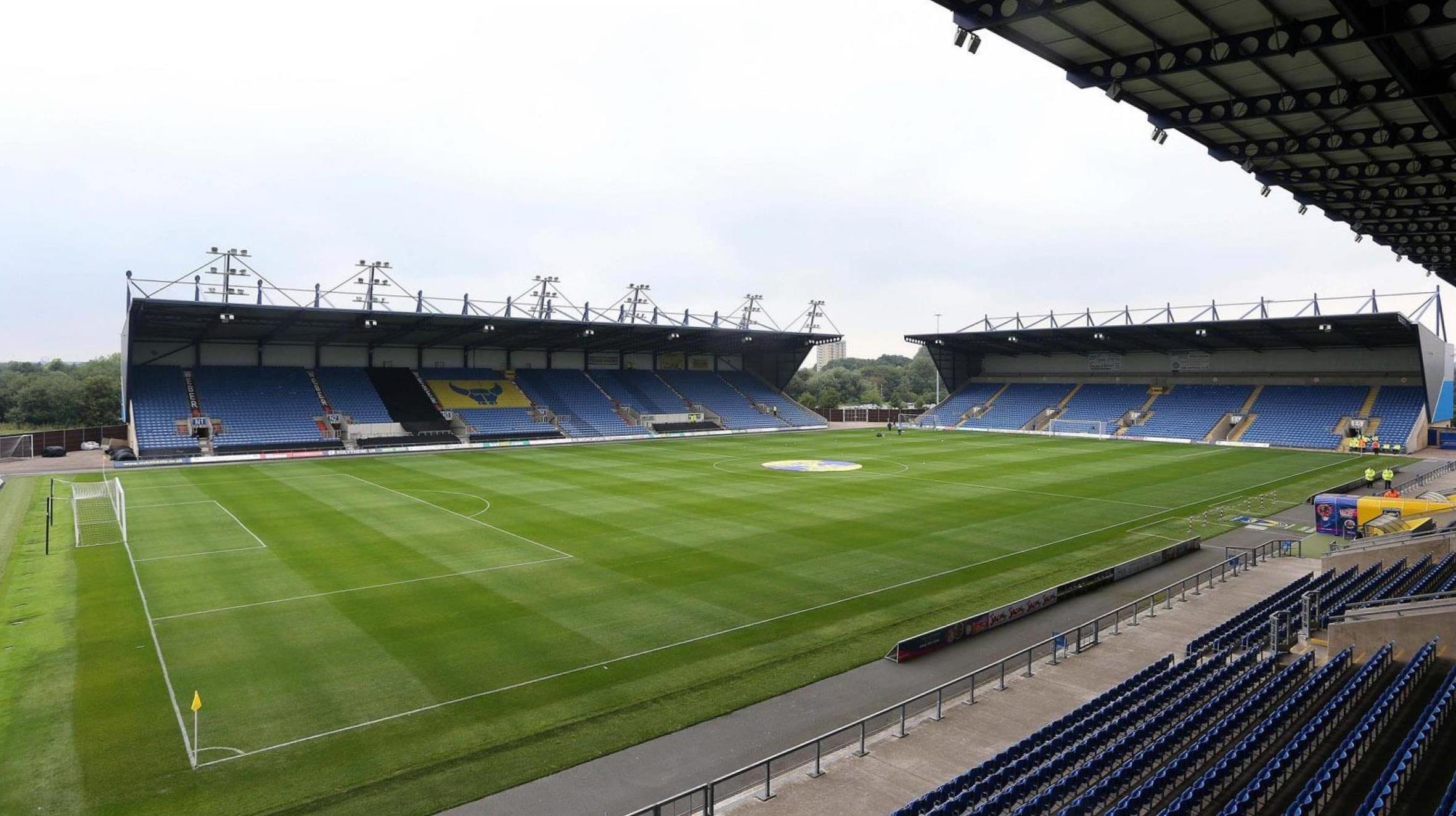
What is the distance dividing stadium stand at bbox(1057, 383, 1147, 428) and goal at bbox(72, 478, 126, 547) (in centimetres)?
6830

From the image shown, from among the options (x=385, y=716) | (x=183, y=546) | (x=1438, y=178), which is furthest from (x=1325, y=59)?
(x=183, y=546)

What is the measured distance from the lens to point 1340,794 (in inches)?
351

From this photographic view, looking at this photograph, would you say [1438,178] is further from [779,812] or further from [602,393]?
[602,393]

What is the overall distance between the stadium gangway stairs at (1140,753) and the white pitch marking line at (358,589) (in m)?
15.5

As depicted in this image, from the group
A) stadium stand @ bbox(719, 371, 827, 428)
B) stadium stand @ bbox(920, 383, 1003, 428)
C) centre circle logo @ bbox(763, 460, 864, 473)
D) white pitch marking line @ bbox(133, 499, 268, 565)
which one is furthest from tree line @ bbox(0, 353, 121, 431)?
stadium stand @ bbox(920, 383, 1003, 428)

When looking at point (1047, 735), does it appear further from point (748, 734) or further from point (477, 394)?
point (477, 394)

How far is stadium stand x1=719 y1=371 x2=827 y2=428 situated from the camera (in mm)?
78062

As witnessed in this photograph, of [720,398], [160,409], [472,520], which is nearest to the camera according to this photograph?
[472,520]

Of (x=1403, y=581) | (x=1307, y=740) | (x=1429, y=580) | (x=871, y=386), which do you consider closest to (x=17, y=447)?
(x=1307, y=740)

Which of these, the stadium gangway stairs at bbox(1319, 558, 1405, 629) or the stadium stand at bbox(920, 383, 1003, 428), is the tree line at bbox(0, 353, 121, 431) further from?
the stadium gangway stairs at bbox(1319, 558, 1405, 629)

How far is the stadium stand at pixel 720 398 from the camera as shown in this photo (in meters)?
74.0

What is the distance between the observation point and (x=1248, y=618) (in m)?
15.1

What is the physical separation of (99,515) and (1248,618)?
36743 mm

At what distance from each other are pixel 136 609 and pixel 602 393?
178 feet
